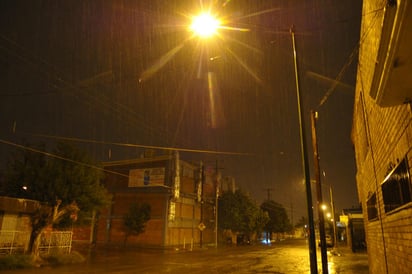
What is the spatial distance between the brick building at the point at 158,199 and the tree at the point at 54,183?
17.2 meters

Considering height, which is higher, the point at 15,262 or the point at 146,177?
the point at 146,177

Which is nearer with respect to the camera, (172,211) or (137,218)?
(137,218)

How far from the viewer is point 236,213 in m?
51.5

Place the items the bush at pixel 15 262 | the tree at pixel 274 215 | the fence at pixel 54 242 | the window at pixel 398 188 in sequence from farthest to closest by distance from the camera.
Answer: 1. the tree at pixel 274 215
2. the fence at pixel 54 242
3. the bush at pixel 15 262
4. the window at pixel 398 188

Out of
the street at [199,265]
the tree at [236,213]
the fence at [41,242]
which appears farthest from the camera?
the tree at [236,213]

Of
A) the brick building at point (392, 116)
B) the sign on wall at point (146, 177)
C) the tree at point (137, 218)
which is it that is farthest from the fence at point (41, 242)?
the brick building at point (392, 116)

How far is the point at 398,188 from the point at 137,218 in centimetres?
3647

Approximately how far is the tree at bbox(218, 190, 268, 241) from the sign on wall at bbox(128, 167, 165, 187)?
1285cm

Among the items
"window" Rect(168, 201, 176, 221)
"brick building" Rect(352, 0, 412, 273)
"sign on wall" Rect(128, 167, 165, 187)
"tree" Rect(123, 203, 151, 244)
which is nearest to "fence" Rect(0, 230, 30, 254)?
"tree" Rect(123, 203, 151, 244)

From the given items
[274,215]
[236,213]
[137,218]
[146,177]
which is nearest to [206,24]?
[137,218]

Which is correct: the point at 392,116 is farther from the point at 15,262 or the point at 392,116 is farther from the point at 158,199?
the point at 158,199

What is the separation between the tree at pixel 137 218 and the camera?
1554 inches

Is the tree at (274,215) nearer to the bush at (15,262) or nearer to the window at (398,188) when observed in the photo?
the bush at (15,262)

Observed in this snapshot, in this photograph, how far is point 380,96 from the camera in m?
4.47
